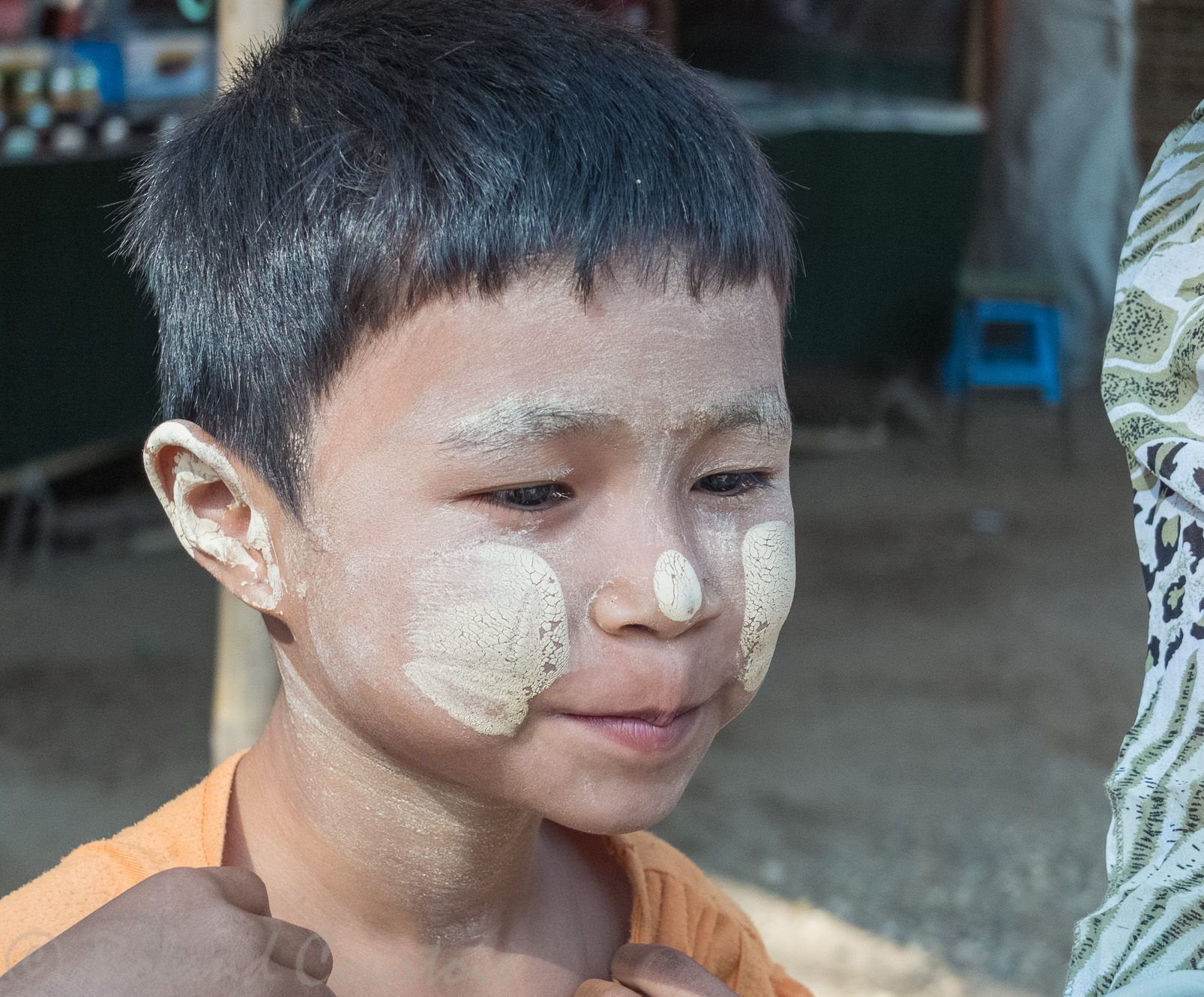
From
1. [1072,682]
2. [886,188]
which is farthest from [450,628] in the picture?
[886,188]

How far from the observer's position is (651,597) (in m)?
1.00

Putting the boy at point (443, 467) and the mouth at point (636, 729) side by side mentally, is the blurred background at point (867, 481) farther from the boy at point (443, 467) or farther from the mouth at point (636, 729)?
→ the mouth at point (636, 729)

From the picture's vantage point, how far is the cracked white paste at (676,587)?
1.00m

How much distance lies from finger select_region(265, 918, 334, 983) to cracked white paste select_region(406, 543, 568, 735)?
217 mm

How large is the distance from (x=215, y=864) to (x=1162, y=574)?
0.86 meters

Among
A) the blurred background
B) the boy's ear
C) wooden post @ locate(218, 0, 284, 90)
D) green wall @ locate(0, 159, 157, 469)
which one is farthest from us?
green wall @ locate(0, 159, 157, 469)

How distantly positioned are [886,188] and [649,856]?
6648mm

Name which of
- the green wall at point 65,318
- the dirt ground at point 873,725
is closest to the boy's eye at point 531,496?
the dirt ground at point 873,725

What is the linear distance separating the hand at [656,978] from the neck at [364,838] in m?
0.12

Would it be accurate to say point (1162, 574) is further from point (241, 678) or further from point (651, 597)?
point (241, 678)

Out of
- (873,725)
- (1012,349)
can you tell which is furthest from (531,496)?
(1012,349)

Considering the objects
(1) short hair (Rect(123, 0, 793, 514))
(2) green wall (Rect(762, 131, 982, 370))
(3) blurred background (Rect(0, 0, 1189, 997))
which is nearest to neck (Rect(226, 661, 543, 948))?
(1) short hair (Rect(123, 0, 793, 514))

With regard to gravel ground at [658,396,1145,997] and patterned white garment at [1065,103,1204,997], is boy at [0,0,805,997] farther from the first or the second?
gravel ground at [658,396,1145,997]

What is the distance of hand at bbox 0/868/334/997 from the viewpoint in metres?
0.91
